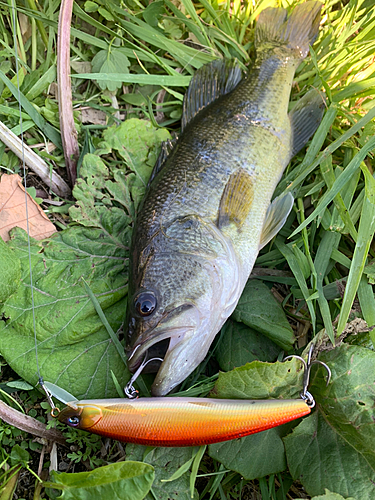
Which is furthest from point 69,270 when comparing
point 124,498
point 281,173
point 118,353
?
point 281,173

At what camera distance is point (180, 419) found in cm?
191

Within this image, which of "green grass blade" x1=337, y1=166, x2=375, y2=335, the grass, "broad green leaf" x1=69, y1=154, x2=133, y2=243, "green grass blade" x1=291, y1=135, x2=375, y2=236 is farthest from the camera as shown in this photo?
"broad green leaf" x1=69, y1=154, x2=133, y2=243

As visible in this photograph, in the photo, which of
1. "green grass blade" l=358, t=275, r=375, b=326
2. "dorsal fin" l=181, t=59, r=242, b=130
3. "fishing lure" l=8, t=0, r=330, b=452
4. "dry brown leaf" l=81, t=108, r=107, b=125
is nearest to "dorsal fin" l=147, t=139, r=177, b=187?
"dorsal fin" l=181, t=59, r=242, b=130

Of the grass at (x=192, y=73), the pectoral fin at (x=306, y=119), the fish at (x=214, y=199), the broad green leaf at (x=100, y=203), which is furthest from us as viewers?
the pectoral fin at (x=306, y=119)

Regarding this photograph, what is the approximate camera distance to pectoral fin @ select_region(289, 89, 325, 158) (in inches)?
111

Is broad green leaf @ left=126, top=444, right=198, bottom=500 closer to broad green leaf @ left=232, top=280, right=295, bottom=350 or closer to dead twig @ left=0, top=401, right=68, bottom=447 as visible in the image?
dead twig @ left=0, top=401, right=68, bottom=447

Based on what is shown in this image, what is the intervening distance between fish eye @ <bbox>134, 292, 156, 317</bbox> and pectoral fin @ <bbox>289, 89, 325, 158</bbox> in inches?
62.2

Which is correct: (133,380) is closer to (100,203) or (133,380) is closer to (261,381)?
(261,381)

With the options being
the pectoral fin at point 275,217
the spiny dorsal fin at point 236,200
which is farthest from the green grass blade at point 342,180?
the spiny dorsal fin at point 236,200

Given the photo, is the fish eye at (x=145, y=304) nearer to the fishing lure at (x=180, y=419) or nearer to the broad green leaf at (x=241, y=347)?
the fishing lure at (x=180, y=419)

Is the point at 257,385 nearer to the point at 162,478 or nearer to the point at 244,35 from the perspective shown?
the point at 162,478

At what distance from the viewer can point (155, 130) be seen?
292 cm

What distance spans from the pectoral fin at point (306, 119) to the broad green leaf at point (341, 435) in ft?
4.98

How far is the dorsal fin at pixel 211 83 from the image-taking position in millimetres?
2893
